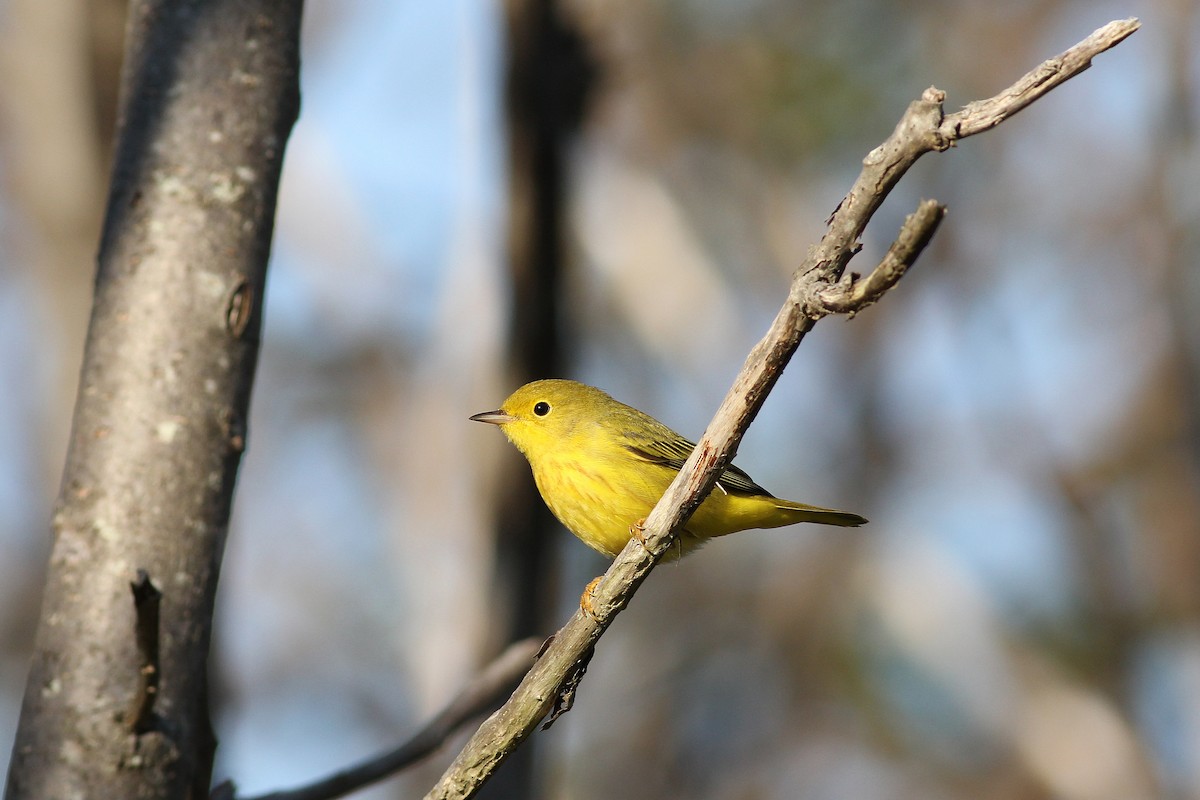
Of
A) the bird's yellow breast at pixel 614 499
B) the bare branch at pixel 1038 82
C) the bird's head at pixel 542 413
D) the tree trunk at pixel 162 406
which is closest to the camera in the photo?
the bare branch at pixel 1038 82

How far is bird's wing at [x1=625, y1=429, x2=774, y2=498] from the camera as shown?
183 inches

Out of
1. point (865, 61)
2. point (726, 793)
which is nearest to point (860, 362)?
point (865, 61)

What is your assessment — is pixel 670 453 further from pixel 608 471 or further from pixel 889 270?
pixel 889 270

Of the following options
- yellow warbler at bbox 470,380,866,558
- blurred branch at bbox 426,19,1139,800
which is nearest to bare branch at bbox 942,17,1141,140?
blurred branch at bbox 426,19,1139,800

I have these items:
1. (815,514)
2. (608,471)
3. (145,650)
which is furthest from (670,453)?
(145,650)

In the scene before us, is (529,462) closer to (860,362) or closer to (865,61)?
(860,362)

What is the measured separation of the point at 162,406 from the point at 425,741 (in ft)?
4.14

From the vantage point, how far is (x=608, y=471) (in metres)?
4.75

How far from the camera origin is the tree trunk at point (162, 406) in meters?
2.68

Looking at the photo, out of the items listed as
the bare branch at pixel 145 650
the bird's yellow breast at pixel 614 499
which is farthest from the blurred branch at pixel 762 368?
the bird's yellow breast at pixel 614 499

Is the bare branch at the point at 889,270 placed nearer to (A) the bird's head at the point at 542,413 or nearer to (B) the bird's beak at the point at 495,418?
(A) the bird's head at the point at 542,413

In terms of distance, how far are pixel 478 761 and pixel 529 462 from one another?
3089mm

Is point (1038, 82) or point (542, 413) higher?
point (1038, 82)

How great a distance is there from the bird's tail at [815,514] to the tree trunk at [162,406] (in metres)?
2.33
